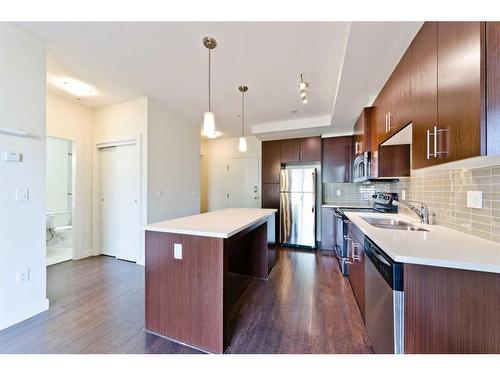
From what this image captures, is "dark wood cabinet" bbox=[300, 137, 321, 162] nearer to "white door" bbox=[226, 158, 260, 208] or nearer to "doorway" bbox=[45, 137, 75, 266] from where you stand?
"white door" bbox=[226, 158, 260, 208]

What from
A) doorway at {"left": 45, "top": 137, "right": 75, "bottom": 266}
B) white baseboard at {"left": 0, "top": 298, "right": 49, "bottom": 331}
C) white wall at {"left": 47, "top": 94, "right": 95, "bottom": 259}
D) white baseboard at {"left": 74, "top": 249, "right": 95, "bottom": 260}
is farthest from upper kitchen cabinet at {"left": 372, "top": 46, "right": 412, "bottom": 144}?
doorway at {"left": 45, "top": 137, "right": 75, "bottom": 266}

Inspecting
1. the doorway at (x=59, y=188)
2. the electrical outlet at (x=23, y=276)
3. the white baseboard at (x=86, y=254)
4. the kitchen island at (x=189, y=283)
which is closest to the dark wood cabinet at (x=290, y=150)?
the kitchen island at (x=189, y=283)

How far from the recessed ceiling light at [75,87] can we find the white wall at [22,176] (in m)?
0.81

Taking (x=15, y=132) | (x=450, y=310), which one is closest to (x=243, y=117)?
(x=15, y=132)

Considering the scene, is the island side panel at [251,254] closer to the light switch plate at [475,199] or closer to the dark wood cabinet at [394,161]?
the dark wood cabinet at [394,161]

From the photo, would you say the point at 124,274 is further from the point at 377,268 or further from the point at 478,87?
the point at 478,87

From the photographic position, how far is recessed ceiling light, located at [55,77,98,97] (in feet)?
8.69

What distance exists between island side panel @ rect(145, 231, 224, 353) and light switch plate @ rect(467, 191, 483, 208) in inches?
66.0

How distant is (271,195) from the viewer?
4734 millimetres

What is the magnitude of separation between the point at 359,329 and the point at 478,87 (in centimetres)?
183

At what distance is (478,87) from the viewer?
2.96 ft

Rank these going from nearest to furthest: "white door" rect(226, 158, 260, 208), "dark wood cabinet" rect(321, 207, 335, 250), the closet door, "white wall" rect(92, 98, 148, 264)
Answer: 1. "white wall" rect(92, 98, 148, 264)
2. the closet door
3. "dark wood cabinet" rect(321, 207, 335, 250)
4. "white door" rect(226, 158, 260, 208)
